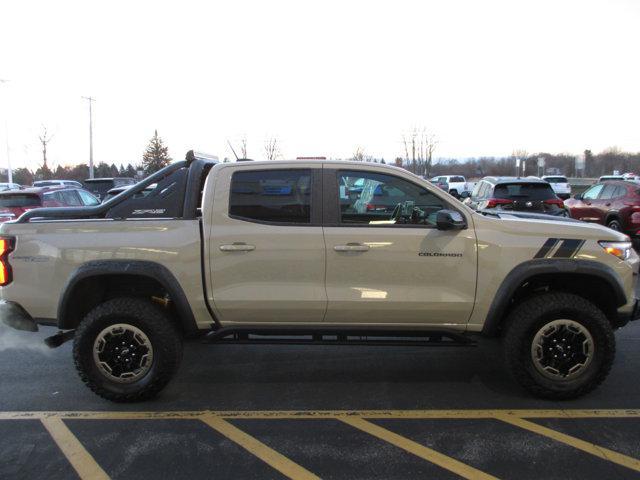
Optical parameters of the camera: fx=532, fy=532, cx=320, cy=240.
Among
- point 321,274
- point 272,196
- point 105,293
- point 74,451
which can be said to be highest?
point 272,196

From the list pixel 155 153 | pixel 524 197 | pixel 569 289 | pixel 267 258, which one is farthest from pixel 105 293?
pixel 155 153

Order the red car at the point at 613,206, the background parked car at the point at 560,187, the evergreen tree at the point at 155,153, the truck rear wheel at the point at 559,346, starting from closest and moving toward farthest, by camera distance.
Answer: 1. the truck rear wheel at the point at 559,346
2. the red car at the point at 613,206
3. the background parked car at the point at 560,187
4. the evergreen tree at the point at 155,153

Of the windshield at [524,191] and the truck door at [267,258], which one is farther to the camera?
the windshield at [524,191]

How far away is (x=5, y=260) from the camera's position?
4.29 m

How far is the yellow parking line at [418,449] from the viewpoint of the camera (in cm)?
325

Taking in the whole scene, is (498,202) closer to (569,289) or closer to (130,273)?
(569,289)

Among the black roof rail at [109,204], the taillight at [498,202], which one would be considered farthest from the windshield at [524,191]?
the black roof rail at [109,204]

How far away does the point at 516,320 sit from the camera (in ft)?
13.8

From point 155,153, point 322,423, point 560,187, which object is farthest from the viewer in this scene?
point 155,153

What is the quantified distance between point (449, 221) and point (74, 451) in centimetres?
311

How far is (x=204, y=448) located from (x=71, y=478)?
0.81 meters

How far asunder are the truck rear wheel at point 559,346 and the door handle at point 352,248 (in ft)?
4.38

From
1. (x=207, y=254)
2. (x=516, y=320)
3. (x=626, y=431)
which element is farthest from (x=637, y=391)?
(x=207, y=254)

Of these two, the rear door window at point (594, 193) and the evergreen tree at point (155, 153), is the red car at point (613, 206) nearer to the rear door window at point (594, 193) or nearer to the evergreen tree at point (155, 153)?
the rear door window at point (594, 193)
